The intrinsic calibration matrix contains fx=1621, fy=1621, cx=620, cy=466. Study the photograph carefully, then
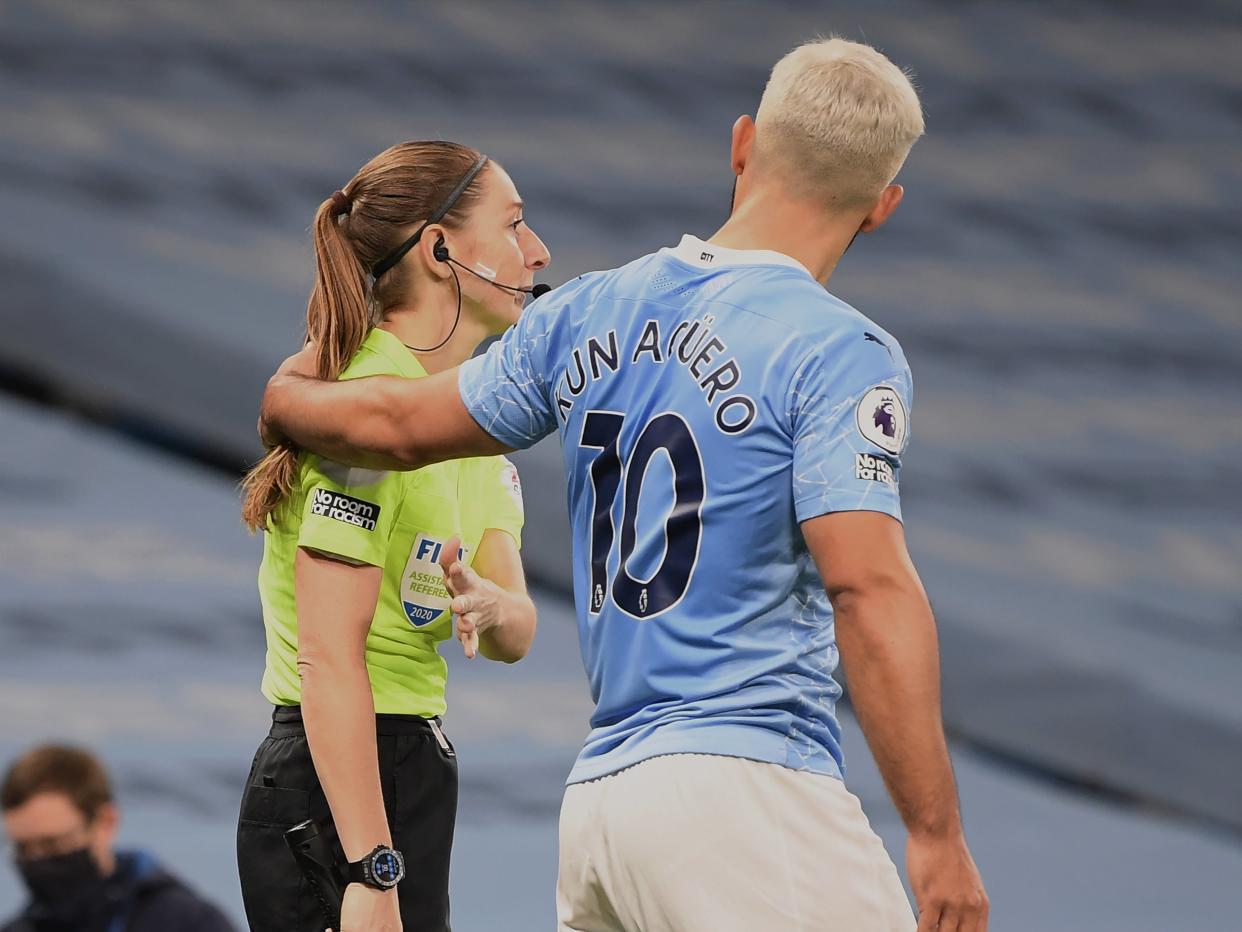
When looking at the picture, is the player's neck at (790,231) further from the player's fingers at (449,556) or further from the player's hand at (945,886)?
the player's hand at (945,886)

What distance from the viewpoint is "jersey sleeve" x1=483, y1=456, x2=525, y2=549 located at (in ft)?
7.37

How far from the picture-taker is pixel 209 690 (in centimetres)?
574

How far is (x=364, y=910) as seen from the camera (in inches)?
75.2

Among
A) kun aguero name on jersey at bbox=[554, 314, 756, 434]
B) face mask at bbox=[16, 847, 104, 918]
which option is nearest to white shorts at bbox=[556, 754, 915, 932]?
kun aguero name on jersey at bbox=[554, 314, 756, 434]

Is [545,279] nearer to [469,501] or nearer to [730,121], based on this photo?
[730,121]

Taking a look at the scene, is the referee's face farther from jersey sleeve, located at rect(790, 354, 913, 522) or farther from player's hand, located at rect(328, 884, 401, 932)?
player's hand, located at rect(328, 884, 401, 932)

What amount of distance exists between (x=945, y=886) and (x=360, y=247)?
1.13 m

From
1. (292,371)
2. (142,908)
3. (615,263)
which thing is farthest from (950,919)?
(615,263)

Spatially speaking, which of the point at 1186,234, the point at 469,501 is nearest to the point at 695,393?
the point at 469,501

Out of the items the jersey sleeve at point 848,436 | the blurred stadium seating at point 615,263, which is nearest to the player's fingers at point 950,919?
the jersey sleeve at point 848,436

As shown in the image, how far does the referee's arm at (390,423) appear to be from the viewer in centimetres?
190

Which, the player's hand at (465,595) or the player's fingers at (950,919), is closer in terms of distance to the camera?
the player's fingers at (950,919)

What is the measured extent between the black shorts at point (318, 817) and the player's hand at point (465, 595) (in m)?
0.23

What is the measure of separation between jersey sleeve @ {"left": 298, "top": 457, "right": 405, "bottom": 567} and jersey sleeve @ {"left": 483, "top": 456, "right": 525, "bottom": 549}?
0.25 m
